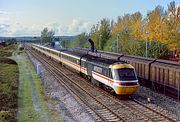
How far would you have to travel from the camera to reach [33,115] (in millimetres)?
19750

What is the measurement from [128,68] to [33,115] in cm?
832

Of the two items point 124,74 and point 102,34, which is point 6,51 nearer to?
point 102,34

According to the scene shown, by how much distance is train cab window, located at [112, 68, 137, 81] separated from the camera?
75.7 feet

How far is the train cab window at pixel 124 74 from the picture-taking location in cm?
2306

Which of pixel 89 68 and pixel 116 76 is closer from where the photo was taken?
pixel 116 76

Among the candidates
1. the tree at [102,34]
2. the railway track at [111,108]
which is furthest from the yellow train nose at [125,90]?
the tree at [102,34]

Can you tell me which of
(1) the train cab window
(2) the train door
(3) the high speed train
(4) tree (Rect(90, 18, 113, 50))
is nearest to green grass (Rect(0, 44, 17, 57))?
(4) tree (Rect(90, 18, 113, 50))

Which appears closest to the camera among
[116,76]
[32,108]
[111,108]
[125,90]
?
[111,108]

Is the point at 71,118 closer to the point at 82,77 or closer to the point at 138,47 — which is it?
the point at 82,77

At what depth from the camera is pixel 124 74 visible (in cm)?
2323

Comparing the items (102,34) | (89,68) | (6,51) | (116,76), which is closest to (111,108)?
(116,76)

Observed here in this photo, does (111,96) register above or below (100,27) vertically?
below

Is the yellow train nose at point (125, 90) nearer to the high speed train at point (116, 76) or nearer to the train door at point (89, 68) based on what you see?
the high speed train at point (116, 76)

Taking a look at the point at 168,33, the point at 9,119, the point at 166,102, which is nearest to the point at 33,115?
the point at 9,119
